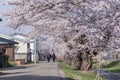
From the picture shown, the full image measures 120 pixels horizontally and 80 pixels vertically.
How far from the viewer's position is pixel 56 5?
13.7 m

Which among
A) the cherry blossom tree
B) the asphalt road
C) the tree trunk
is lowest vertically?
the asphalt road

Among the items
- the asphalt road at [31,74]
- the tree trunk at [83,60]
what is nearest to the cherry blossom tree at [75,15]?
the asphalt road at [31,74]

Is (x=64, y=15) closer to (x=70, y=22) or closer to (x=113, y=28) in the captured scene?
(x=70, y=22)

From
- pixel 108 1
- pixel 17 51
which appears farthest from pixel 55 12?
pixel 17 51

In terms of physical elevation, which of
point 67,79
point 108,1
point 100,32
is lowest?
point 67,79

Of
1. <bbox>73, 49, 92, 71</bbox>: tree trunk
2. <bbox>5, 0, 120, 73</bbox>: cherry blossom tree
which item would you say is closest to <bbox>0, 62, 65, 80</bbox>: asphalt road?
<bbox>73, 49, 92, 71</bbox>: tree trunk

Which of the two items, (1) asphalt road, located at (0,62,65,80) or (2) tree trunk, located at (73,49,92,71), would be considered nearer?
(1) asphalt road, located at (0,62,65,80)

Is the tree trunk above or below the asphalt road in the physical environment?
above

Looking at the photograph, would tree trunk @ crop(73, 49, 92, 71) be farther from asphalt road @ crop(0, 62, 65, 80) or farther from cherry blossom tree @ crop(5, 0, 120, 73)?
cherry blossom tree @ crop(5, 0, 120, 73)

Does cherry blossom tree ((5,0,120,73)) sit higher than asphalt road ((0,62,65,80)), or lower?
higher

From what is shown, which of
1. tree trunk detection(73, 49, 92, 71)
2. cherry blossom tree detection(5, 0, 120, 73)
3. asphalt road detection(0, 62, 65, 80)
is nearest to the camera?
cherry blossom tree detection(5, 0, 120, 73)

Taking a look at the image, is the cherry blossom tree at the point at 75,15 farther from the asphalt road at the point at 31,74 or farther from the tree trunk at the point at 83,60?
the tree trunk at the point at 83,60

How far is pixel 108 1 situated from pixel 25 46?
251ft

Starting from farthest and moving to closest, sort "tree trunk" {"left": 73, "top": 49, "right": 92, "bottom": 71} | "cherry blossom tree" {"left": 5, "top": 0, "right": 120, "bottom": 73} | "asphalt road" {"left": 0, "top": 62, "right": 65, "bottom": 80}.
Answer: "tree trunk" {"left": 73, "top": 49, "right": 92, "bottom": 71}
"asphalt road" {"left": 0, "top": 62, "right": 65, "bottom": 80}
"cherry blossom tree" {"left": 5, "top": 0, "right": 120, "bottom": 73}
